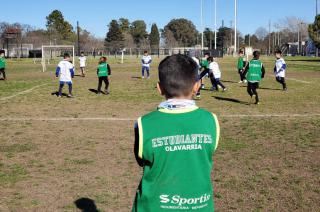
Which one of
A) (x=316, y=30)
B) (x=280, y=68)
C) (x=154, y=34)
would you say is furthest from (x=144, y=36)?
(x=280, y=68)

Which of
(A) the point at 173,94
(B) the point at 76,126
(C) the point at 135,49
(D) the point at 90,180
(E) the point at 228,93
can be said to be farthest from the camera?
(C) the point at 135,49

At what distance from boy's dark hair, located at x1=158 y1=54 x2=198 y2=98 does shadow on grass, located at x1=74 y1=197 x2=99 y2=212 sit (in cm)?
319

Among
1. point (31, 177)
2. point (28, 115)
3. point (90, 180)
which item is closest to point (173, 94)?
point (90, 180)

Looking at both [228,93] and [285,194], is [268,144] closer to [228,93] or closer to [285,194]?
[285,194]

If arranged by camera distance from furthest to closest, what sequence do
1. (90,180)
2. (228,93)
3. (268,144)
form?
(228,93) < (268,144) < (90,180)

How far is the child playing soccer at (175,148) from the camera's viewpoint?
2.48 m

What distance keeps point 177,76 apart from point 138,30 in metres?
131

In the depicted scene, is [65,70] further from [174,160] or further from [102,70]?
[174,160]

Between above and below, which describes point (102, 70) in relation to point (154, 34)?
below

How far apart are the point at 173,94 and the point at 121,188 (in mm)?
3769

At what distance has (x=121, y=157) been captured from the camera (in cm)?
779

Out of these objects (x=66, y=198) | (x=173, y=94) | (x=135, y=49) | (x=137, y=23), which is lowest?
(x=66, y=198)

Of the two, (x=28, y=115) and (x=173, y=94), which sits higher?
(x=173, y=94)

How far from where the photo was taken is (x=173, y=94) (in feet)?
8.41
